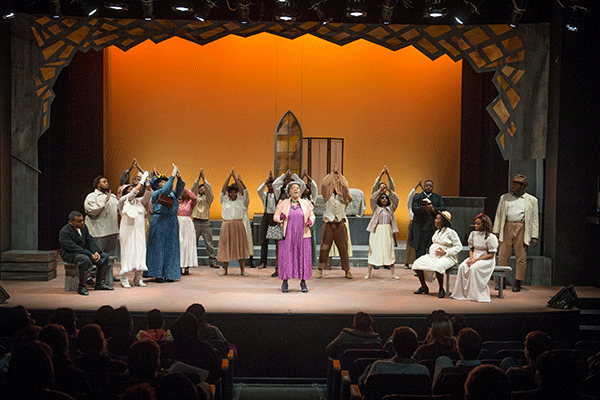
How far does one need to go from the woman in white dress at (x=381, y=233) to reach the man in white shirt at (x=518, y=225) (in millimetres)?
1476

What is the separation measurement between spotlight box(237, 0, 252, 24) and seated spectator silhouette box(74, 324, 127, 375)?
16.6ft

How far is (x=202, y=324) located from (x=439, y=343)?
1.67 meters

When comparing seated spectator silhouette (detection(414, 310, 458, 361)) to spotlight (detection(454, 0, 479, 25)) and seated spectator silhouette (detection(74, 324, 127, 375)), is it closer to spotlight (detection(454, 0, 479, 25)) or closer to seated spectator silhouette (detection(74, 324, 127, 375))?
seated spectator silhouette (detection(74, 324, 127, 375))

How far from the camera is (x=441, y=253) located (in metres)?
7.20

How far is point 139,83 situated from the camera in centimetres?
1245

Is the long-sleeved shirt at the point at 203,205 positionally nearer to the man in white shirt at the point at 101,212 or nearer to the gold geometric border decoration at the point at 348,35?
the man in white shirt at the point at 101,212

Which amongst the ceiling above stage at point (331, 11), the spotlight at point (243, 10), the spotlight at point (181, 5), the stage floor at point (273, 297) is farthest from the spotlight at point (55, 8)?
the stage floor at point (273, 297)

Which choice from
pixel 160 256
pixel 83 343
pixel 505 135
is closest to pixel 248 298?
pixel 160 256

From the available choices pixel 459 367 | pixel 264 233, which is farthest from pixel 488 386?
pixel 264 233

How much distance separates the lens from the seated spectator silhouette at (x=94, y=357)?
3400 millimetres

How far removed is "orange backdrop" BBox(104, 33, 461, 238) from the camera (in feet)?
41.2

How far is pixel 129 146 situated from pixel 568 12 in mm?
8375

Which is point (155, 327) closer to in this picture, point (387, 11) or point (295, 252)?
point (295, 252)

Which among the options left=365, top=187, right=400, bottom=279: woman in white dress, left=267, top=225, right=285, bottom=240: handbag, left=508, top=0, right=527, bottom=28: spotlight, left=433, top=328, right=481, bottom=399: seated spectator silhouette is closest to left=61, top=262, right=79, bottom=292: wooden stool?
left=267, top=225, right=285, bottom=240: handbag
